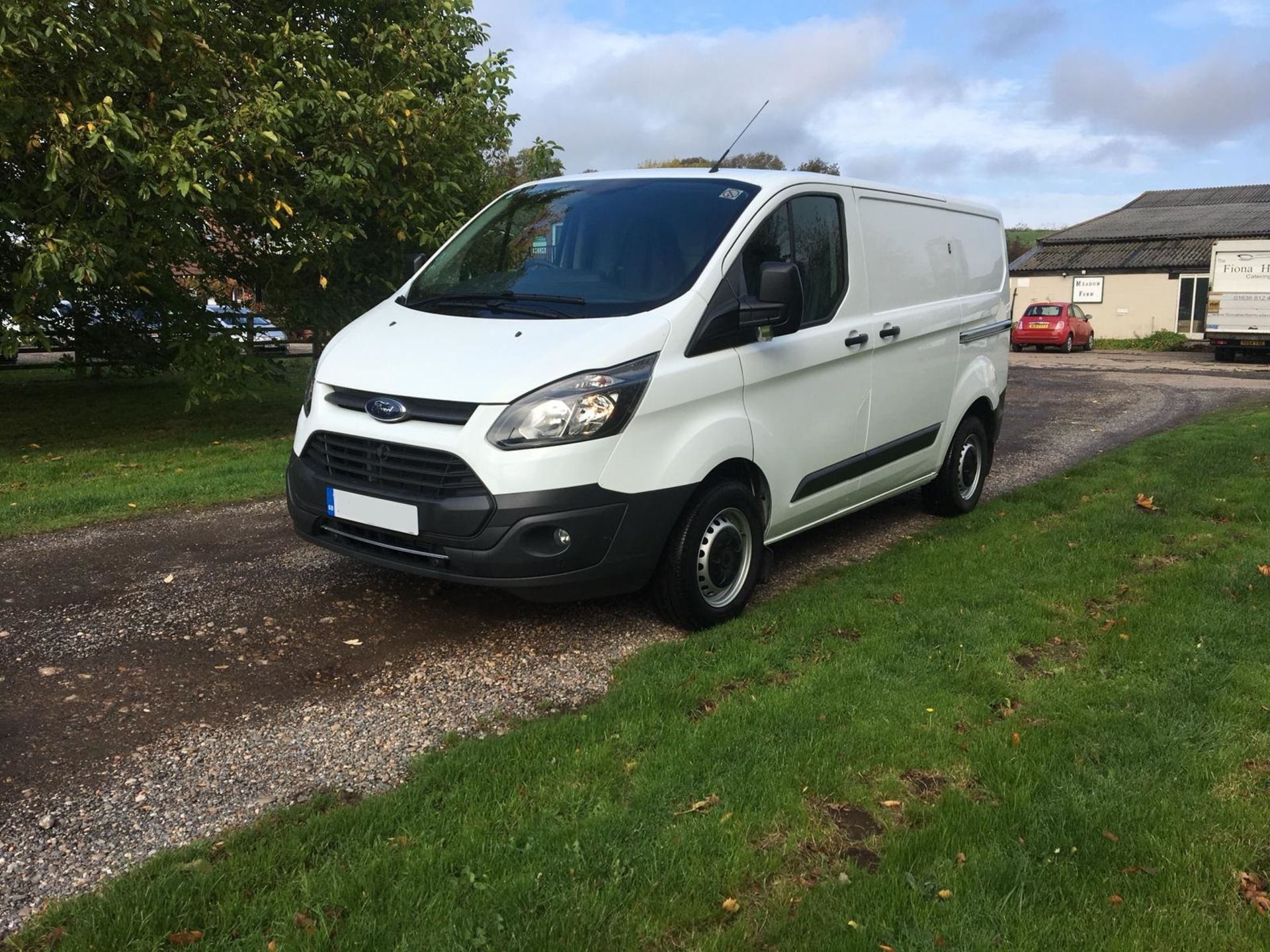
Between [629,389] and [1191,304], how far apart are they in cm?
3802

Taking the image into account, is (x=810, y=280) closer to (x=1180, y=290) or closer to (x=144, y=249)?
(x=144, y=249)

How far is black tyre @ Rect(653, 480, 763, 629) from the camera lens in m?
4.54

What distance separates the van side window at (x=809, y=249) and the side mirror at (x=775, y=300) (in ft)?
0.32

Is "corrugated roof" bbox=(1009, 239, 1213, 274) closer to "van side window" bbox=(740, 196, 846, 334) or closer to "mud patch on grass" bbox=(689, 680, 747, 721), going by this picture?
"van side window" bbox=(740, 196, 846, 334)

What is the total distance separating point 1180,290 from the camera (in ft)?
119

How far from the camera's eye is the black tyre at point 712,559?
14.9ft

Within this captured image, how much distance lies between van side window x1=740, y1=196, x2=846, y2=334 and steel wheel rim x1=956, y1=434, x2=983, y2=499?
223cm

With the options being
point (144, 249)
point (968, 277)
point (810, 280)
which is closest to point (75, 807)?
point (810, 280)

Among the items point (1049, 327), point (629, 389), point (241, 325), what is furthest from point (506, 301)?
point (1049, 327)

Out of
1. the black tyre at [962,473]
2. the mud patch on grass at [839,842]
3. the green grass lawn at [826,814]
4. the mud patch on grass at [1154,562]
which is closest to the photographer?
the green grass lawn at [826,814]

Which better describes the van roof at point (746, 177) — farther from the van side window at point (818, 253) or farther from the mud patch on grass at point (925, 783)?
the mud patch on grass at point (925, 783)

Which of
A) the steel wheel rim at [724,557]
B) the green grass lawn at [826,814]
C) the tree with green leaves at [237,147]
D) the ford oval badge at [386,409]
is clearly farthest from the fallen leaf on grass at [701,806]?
the tree with green leaves at [237,147]

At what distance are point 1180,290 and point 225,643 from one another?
38885 millimetres

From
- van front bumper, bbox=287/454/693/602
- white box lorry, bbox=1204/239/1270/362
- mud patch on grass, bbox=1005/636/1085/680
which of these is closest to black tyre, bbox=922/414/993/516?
mud patch on grass, bbox=1005/636/1085/680
